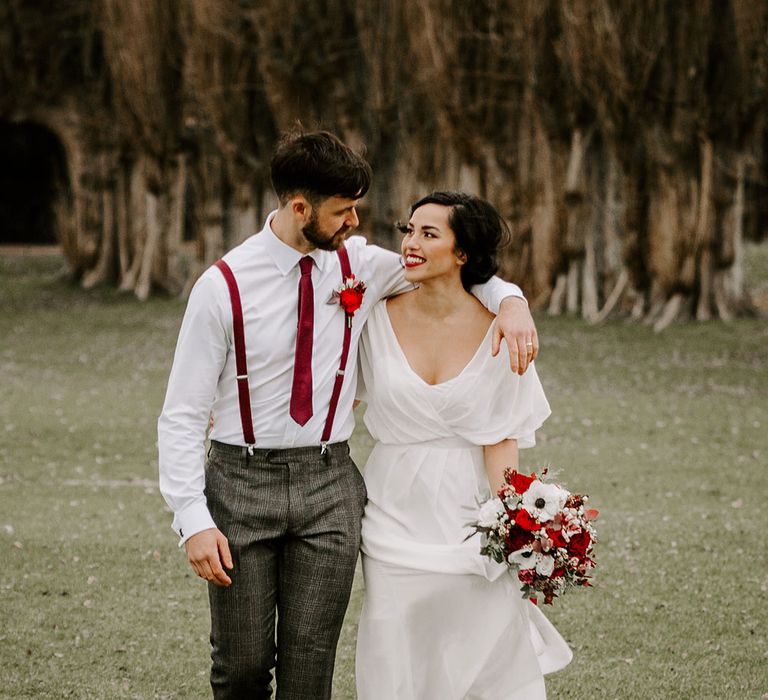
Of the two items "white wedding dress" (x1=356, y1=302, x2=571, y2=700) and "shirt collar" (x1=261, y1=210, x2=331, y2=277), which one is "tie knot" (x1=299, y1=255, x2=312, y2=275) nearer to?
"shirt collar" (x1=261, y1=210, x2=331, y2=277)

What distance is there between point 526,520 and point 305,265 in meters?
1.01

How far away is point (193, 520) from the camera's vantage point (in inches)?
148

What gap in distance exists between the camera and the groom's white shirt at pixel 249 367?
3814mm

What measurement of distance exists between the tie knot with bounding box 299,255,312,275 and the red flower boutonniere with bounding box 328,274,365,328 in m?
0.11

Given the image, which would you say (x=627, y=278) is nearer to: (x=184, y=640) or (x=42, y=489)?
(x=42, y=489)

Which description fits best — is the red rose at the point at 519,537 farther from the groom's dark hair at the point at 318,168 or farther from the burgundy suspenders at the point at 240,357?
the groom's dark hair at the point at 318,168

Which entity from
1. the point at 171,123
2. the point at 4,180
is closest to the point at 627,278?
the point at 171,123

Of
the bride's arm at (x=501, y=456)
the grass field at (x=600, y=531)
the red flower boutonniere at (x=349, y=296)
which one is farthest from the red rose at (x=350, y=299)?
the grass field at (x=600, y=531)

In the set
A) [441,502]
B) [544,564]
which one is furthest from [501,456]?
[544,564]

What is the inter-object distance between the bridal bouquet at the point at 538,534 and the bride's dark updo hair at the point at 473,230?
76 centimetres

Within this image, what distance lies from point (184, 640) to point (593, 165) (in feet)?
52.2

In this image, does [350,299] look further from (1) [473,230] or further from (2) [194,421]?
(2) [194,421]

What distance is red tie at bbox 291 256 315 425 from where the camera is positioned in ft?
12.8

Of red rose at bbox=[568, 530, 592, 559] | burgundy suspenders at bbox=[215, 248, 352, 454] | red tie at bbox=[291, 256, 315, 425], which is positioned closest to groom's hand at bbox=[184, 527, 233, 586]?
burgundy suspenders at bbox=[215, 248, 352, 454]
